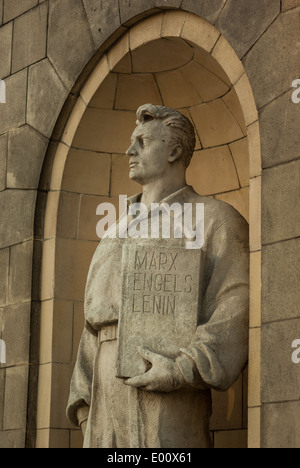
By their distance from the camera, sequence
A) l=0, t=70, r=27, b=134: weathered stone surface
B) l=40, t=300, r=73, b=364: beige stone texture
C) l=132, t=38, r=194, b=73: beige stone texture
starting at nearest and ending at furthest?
1. l=132, t=38, r=194, b=73: beige stone texture
2. l=40, t=300, r=73, b=364: beige stone texture
3. l=0, t=70, r=27, b=134: weathered stone surface

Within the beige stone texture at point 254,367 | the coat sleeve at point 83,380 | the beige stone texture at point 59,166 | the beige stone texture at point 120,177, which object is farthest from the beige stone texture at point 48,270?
the beige stone texture at point 254,367

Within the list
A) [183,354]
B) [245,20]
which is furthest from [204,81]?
[183,354]

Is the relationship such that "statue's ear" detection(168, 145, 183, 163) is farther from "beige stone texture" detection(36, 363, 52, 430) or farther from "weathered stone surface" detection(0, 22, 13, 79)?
"weathered stone surface" detection(0, 22, 13, 79)

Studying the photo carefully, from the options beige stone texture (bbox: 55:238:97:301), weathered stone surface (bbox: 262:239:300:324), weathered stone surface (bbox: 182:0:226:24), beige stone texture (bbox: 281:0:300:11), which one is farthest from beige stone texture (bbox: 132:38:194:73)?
weathered stone surface (bbox: 262:239:300:324)

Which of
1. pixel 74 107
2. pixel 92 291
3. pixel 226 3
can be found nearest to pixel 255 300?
pixel 92 291

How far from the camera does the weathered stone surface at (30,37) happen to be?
991 centimetres

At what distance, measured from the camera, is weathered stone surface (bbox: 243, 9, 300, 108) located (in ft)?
24.9

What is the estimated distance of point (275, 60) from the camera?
773 cm

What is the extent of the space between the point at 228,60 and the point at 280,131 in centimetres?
86

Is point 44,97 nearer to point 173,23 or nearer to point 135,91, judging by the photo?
point 135,91

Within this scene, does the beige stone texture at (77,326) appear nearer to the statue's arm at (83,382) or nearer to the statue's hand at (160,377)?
the statue's arm at (83,382)

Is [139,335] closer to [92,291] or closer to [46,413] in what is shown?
[92,291]

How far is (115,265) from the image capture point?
8297 millimetres

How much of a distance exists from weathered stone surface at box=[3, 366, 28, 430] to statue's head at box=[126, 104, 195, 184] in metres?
1.97
